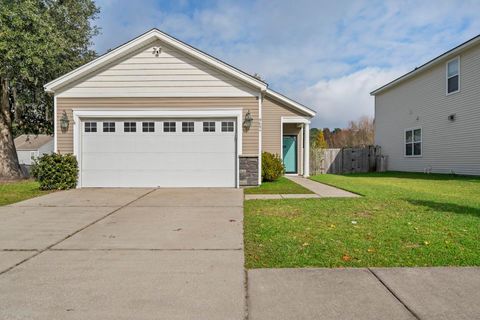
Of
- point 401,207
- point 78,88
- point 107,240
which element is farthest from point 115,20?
point 401,207

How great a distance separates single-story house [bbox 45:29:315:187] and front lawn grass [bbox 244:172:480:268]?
11.8ft

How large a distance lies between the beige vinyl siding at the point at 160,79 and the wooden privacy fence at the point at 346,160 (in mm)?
10043

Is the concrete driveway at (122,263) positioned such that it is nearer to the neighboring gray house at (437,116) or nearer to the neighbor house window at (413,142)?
the neighboring gray house at (437,116)

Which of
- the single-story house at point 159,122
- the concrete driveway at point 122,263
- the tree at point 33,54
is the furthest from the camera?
the tree at point 33,54

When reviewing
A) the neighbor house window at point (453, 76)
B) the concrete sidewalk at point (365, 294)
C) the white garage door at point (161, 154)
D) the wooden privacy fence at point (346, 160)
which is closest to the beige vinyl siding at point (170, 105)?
the white garage door at point (161, 154)

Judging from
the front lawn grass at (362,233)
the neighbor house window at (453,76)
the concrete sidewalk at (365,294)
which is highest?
the neighbor house window at (453,76)

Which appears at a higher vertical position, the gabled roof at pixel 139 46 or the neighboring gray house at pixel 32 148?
the gabled roof at pixel 139 46

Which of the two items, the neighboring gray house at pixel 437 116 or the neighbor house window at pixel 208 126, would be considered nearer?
the neighbor house window at pixel 208 126

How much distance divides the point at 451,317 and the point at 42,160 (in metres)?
11.2

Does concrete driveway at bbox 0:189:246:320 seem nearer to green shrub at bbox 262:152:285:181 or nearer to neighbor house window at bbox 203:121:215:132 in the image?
neighbor house window at bbox 203:121:215:132

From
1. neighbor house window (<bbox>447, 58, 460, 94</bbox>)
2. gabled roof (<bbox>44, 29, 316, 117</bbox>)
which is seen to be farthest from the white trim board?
neighbor house window (<bbox>447, 58, 460, 94</bbox>)

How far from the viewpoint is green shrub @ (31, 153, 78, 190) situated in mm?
10023

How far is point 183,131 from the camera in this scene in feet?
35.2

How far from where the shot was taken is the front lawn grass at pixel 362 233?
12.0 feet
